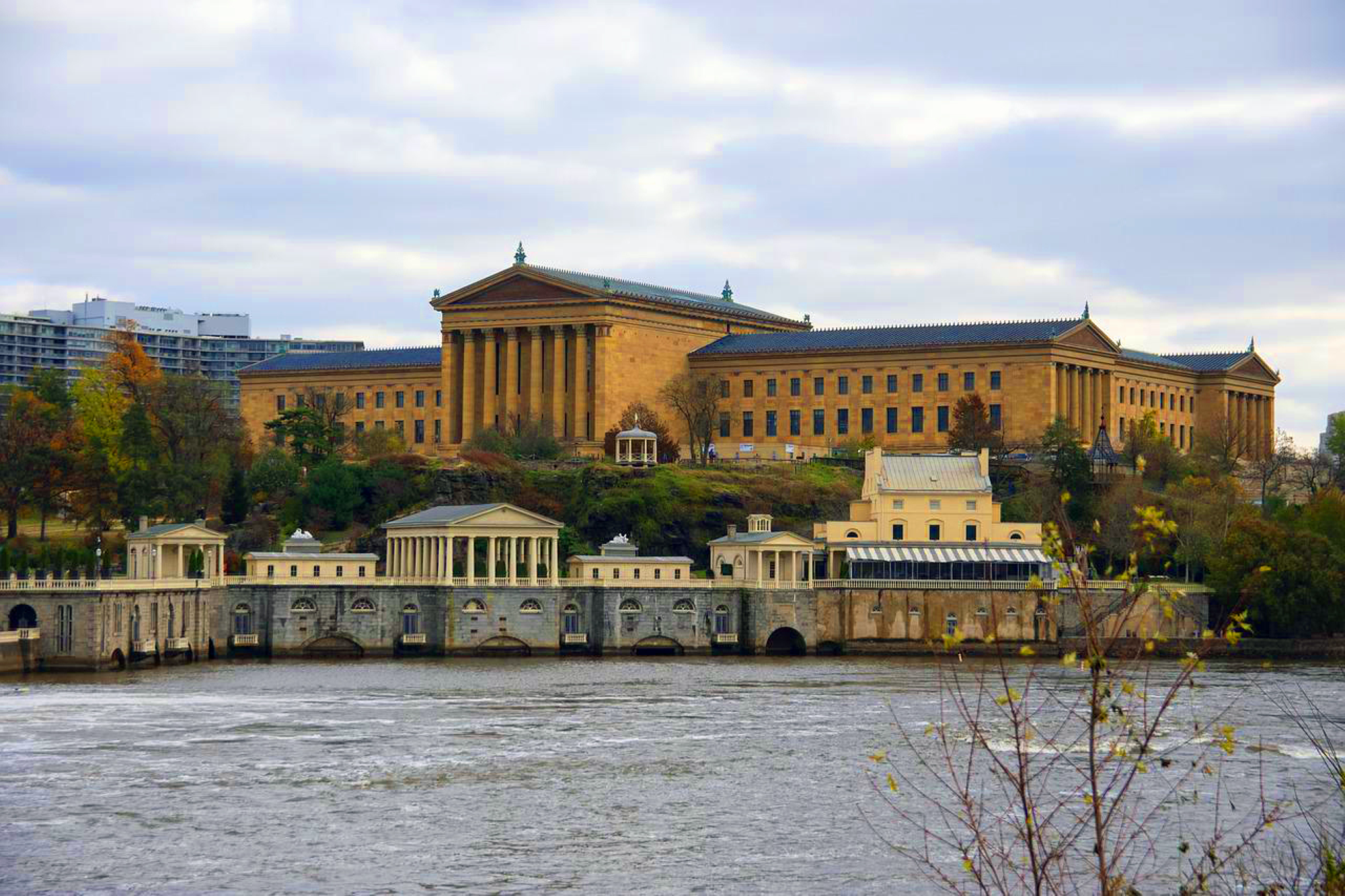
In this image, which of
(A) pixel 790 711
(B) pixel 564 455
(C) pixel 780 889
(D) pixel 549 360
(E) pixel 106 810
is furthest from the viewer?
(D) pixel 549 360

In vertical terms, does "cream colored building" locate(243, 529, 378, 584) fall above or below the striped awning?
below

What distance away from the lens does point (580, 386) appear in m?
189

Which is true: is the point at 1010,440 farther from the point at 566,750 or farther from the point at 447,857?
the point at 447,857

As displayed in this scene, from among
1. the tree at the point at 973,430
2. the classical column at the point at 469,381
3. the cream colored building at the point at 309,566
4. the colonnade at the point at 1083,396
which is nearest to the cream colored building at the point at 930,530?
the tree at the point at 973,430

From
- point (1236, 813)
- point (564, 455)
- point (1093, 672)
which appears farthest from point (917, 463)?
point (1093, 672)

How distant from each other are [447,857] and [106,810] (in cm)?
1293

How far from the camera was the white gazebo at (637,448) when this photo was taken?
16825 centimetres

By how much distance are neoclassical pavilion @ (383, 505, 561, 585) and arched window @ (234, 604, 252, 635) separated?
9.84 m

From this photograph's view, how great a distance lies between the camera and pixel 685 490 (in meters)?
158

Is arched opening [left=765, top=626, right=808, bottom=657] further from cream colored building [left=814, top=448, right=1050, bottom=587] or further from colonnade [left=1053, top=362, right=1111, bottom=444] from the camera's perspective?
colonnade [left=1053, top=362, right=1111, bottom=444]

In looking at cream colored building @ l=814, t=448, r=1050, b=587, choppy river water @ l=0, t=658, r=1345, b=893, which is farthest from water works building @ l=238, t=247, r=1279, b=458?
choppy river water @ l=0, t=658, r=1345, b=893

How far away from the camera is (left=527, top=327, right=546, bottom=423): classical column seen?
19175cm

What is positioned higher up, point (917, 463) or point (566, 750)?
point (917, 463)

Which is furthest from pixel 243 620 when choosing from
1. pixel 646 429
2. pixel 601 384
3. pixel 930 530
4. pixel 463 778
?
pixel 646 429
